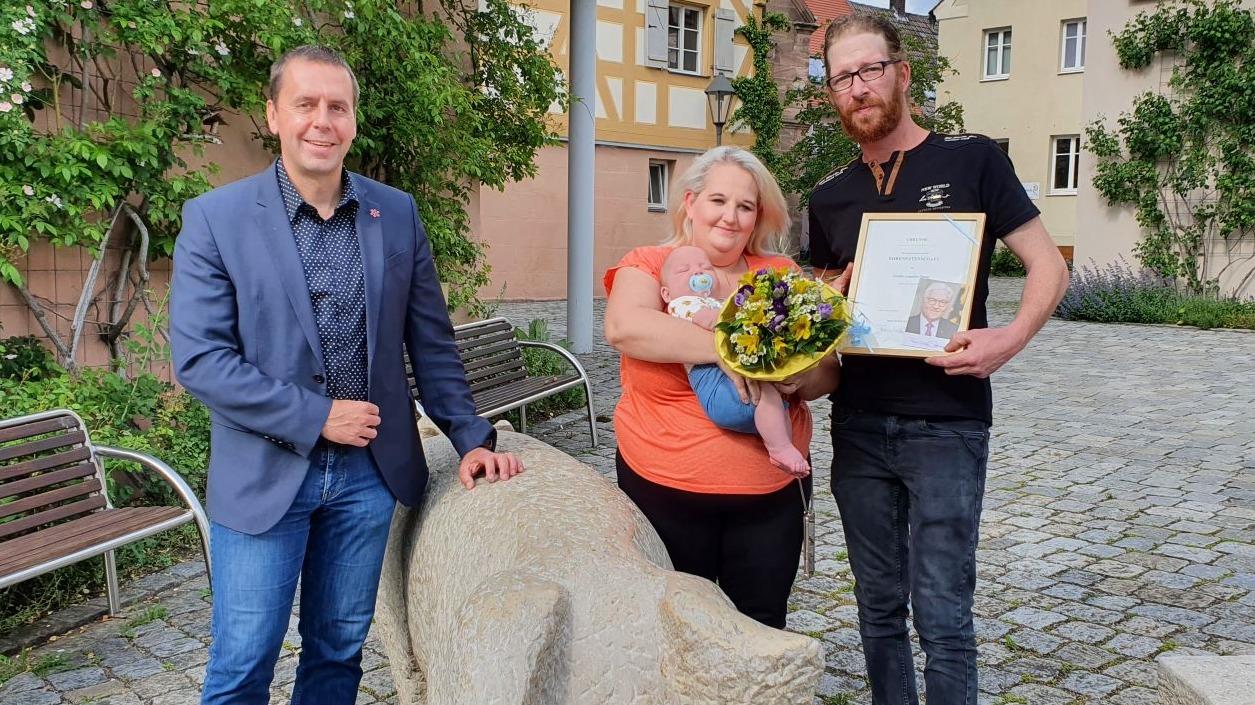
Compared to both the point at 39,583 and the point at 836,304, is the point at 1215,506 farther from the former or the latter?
the point at 39,583

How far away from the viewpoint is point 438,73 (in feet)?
25.5

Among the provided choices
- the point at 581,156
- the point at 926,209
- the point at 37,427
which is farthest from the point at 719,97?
the point at 926,209

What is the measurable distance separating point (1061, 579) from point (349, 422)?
12.8 feet

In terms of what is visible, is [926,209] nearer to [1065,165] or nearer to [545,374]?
[545,374]

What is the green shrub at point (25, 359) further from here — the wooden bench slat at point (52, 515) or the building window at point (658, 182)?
the building window at point (658, 182)

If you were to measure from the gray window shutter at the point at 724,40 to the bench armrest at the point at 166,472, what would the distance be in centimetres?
1961

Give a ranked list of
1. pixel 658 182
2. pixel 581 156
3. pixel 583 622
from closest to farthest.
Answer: pixel 583 622 < pixel 581 156 < pixel 658 182

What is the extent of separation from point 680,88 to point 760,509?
20185mm

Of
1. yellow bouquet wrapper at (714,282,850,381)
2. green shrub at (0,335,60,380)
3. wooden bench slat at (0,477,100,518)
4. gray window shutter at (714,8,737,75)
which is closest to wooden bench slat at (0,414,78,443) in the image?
wooden bench slat at (0,477,100,518)

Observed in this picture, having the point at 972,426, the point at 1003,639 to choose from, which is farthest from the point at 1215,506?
the point at 972,426

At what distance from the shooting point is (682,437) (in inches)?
109

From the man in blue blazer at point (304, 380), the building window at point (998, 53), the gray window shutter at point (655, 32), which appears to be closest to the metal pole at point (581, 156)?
the man in blue blazer at point (304, 380)

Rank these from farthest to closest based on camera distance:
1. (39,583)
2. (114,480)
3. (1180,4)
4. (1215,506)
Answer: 1. (1180,4)
2. (1215,506)
3. (114,480)
4. (39,583)

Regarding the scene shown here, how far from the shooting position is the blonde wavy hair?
9.18 feet
